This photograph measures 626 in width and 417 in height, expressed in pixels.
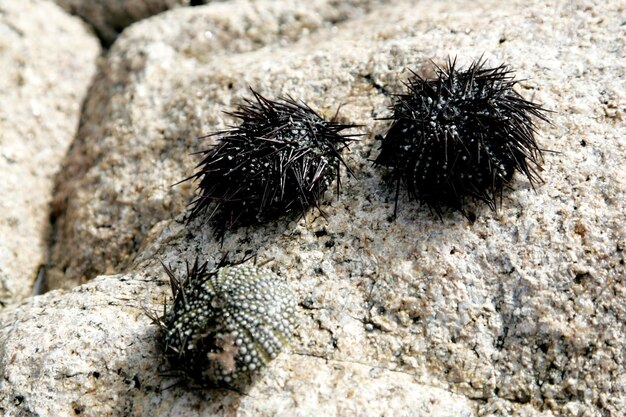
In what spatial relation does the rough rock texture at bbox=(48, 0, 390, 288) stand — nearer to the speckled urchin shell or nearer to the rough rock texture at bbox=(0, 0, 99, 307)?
the rough rock texture at bbox=(0, 0, 99, 307)

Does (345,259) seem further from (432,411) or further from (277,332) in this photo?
(432,411)

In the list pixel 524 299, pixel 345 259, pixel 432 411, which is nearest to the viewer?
pixel 432 411

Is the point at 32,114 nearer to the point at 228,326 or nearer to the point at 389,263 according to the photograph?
the point at 228,326

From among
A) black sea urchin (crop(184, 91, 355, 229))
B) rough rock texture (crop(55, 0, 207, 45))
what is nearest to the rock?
black sea urchin (crop(184, 91, 355, 229))

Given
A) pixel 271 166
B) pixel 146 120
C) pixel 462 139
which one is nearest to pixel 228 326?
pixel 271 166

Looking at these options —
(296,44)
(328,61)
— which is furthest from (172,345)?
(296,44)

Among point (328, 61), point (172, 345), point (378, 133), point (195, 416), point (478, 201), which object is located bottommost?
point (195, 416)
